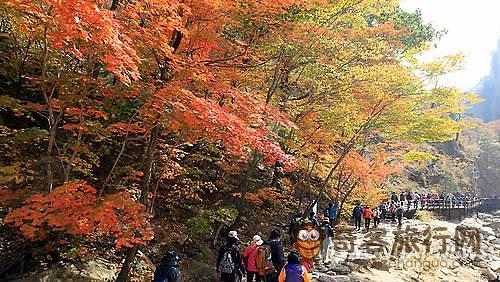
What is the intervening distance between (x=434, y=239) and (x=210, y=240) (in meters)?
12.4

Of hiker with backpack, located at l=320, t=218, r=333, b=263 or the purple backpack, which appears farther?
hiker with backpack, located at l=320, t=218, r=333, b=263

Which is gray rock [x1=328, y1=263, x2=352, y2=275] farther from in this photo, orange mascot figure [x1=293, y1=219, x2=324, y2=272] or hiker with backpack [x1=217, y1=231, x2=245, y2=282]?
hiker with backpack [x1=217, y1=231, x2=245, y2=282]

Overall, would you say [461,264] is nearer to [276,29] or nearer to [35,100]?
[276,29]

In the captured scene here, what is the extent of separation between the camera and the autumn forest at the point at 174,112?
7086 millimetres

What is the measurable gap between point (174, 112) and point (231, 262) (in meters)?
2.96

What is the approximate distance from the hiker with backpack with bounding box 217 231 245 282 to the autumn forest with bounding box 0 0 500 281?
1.50 m

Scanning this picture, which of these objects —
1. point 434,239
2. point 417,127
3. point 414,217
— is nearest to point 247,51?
point 417,127

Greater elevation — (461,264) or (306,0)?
(306,0)

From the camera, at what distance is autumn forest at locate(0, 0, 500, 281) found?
709 cm

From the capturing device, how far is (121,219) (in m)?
7.48

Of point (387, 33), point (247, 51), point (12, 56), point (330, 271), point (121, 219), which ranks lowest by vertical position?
point (330, 271)

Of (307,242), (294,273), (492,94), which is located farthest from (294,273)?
(492,94)

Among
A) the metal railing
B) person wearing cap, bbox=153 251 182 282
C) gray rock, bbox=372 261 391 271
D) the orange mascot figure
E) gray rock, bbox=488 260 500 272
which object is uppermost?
the metal railing

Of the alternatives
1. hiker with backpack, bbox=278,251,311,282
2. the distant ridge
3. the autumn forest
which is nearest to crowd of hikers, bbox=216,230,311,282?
hiker with backpack, bbox=278,251,311,282
